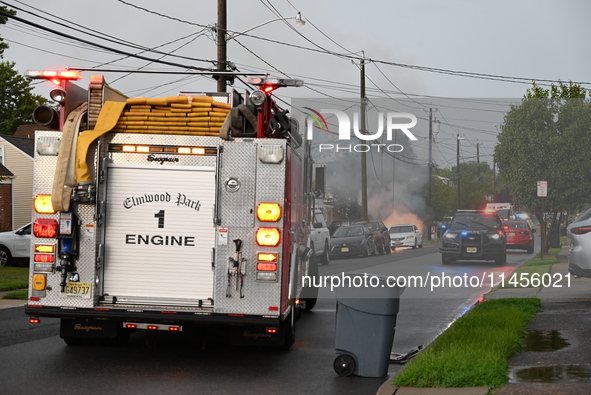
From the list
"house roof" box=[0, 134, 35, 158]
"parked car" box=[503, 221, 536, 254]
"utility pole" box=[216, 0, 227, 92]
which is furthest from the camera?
"house roof" box=[0, 134, 35, 158]

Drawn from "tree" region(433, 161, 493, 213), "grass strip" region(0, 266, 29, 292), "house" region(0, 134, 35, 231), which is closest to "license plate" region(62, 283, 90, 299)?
"tree" region(433, 161, 493, 213)

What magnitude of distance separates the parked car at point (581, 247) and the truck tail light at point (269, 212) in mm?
7879

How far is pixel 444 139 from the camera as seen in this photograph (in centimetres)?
1664

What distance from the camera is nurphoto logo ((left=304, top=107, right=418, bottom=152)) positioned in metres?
14.3

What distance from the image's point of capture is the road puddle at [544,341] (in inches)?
400

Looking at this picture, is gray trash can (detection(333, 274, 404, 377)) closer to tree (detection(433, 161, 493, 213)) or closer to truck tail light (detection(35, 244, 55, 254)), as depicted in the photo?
truck tail light (detection(35, 244, 55, 254))

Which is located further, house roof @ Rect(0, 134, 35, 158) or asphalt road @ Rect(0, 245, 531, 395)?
house roof @ Rect(0, 134, 35, 158)

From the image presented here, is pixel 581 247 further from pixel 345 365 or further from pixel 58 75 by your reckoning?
pixel 58 75

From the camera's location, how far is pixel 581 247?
15117 millimetres

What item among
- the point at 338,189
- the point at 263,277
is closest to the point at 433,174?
the point at 338,189

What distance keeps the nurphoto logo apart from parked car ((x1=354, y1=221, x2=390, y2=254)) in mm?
3561

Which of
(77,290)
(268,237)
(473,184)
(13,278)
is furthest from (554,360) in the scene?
(13,278)

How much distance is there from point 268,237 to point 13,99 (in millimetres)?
49678

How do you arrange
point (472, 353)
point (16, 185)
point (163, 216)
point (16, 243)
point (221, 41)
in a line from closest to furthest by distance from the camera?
1. point (472, 353)
2. point (163, 216)
3. point (221, 41)
4. point (16, 243)
5. point (16, 185)
